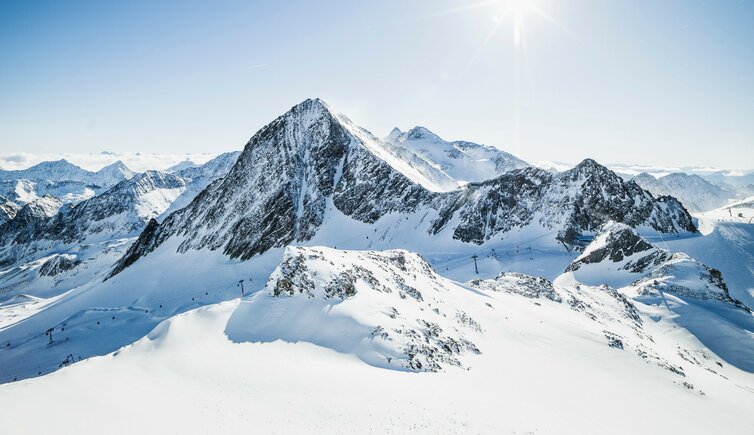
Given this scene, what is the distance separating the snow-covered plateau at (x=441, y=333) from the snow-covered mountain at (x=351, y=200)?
0.75 meters

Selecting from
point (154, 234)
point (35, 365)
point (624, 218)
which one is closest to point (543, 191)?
point (624, 218)

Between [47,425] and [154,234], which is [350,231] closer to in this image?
[154,234]

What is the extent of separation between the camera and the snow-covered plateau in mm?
→ 15336

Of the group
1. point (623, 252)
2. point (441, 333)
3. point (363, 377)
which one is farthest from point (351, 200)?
point (363, 377)

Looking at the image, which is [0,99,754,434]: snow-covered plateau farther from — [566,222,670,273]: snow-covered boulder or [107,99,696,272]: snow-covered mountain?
[107,99,696,272]: snow-covered mountain

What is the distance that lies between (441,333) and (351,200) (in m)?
88.7

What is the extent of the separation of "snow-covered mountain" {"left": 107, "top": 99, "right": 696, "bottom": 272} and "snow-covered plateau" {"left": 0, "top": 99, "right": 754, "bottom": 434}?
0.75 meters

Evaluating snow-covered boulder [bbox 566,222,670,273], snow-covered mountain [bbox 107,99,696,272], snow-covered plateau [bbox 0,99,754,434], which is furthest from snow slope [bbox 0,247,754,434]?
snow-covered mountain [bbox 107,99,696,272]

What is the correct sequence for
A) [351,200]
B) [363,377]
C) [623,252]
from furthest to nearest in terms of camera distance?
[351,200]
[623,252]
[363,377]

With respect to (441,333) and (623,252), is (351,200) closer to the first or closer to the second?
(623,252)

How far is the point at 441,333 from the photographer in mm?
24422

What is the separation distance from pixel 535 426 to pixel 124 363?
19903 mm

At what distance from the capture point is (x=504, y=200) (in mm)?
94188

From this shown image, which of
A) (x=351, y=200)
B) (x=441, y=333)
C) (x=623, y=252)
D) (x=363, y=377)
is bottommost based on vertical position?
(x=623, y=252)
